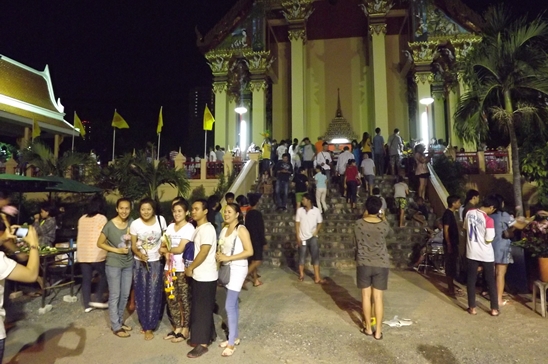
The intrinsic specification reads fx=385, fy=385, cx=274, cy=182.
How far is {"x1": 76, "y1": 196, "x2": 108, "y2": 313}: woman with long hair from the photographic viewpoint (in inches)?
218

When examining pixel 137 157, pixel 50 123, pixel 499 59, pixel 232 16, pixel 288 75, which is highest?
pixel 232 16

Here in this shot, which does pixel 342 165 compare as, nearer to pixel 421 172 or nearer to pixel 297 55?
pixel 421 172

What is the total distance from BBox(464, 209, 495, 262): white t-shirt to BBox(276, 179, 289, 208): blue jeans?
613 cm

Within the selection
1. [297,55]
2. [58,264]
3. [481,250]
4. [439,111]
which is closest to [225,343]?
[481,250]

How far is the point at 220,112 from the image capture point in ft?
66.0

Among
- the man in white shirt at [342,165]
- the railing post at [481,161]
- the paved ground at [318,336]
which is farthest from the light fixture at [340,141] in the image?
the paved ground at [318,336]

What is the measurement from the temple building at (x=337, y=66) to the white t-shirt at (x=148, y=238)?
14.6 metres

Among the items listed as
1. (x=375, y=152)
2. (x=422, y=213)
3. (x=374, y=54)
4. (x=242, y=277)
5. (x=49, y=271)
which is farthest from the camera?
(x=374, y=54)

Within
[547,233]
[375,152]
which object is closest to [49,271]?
[547,233]

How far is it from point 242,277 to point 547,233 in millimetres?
4475

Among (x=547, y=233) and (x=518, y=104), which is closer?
(x=547, y=233)

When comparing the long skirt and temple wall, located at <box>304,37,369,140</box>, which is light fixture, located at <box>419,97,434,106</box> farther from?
the long skirt

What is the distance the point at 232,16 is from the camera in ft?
64.5

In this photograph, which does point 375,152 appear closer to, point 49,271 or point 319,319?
point 319,319
